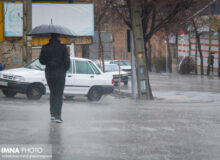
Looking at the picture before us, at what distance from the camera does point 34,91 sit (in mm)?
17906

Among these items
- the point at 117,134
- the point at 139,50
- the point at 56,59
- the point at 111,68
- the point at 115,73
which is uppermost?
the point at 139,50

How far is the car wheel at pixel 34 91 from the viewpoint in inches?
701

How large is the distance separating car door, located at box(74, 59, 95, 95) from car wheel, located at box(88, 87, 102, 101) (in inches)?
7.8

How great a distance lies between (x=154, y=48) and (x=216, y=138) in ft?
202

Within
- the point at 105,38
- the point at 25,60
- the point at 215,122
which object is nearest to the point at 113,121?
the point at 215,122

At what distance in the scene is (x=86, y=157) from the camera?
6980 mm

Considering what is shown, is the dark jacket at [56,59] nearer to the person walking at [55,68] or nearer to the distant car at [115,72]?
the person walking at [55,68]

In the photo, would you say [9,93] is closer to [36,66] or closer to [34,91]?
[34,91]

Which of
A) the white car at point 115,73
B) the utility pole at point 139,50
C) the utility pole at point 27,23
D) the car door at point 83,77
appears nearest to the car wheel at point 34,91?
the car door at point 83,77

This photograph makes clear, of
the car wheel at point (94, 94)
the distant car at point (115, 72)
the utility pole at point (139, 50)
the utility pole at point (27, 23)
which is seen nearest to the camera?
the car wheel at point (94, 94)

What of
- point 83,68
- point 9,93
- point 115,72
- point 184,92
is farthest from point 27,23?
point 115,72

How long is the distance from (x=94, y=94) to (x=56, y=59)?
30.8 ft

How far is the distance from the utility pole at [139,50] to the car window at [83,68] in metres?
3.33

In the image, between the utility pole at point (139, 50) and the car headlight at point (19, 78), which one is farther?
the utility pole at point (139, 50)
